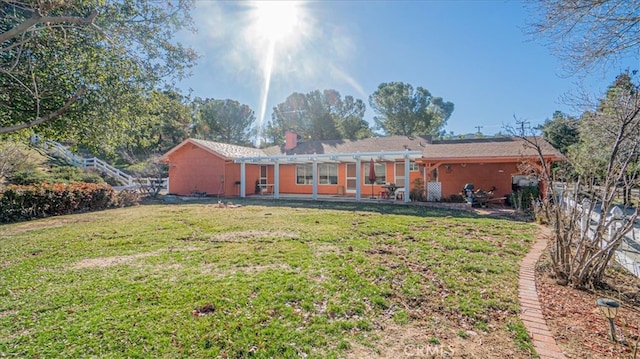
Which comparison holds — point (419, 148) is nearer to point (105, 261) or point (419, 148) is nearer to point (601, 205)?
point (601, 205)

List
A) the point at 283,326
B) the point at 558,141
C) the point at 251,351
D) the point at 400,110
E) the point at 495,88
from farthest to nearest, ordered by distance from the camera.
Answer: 1. the point at 400,110
2. the point at 558,141
3. the point at 495,88
4. the point at 283,326
5. the point at 251,351

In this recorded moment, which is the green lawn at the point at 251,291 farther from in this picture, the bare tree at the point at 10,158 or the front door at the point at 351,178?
the front door at the point at 351,178

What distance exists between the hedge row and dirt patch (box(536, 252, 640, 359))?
49.6 feet

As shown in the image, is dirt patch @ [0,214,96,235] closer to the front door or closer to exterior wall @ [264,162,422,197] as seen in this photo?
exterior wall @ [264,162,422,197]

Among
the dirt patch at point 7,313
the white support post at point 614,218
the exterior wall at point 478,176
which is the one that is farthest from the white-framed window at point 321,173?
the dirt patch at point 7,313

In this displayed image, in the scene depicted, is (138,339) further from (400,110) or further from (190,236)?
(400,110)

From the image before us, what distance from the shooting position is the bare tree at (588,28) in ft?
14.5

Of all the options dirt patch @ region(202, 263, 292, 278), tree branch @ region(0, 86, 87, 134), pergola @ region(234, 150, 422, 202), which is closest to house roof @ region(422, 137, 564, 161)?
pergola @ region(234, 150, 422, 202)

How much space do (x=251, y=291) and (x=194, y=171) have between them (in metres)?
18.4

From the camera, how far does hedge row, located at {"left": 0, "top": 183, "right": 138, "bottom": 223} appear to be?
35.2 ft

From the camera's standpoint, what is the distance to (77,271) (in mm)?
5207

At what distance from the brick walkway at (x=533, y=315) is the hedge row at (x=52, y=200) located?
1485 centimetres

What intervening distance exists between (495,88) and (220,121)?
34.6m

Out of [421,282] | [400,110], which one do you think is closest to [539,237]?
[421,282]
